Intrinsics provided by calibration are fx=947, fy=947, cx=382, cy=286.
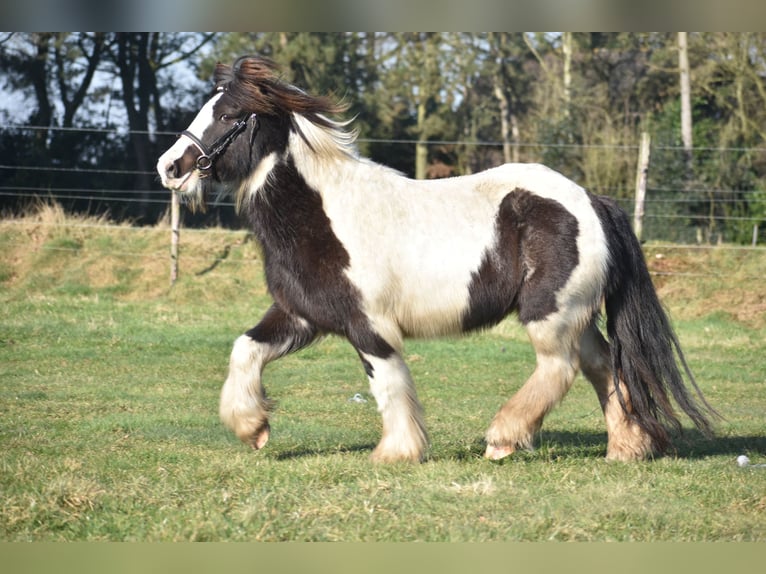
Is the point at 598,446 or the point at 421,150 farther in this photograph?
the point at 421,150

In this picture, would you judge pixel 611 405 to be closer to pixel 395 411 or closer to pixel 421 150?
pixel 395 411

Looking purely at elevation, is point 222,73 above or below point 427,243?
above

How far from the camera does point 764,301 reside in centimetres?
1672

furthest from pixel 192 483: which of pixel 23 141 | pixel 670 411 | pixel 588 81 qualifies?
pixel 588 81

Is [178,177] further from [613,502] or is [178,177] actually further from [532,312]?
[613,502]

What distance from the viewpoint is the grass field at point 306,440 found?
5219mm

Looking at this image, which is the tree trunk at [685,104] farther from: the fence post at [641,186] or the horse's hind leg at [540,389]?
the horse's hind leg at [540,389]

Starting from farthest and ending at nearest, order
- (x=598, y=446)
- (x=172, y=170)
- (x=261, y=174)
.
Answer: (x=598, y=446)
(x=261, y=174)
(x=172, y=170)

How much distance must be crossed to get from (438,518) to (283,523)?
0.86 meters

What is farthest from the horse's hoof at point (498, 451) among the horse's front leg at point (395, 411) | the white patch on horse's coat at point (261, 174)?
the white patch on horse's coat at point (261, 174)

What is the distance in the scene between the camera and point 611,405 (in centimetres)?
721

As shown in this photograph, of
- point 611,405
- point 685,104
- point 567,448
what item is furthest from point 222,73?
point 685,104

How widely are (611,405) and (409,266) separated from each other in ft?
6.31

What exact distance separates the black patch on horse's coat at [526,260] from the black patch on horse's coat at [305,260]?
834 mm
